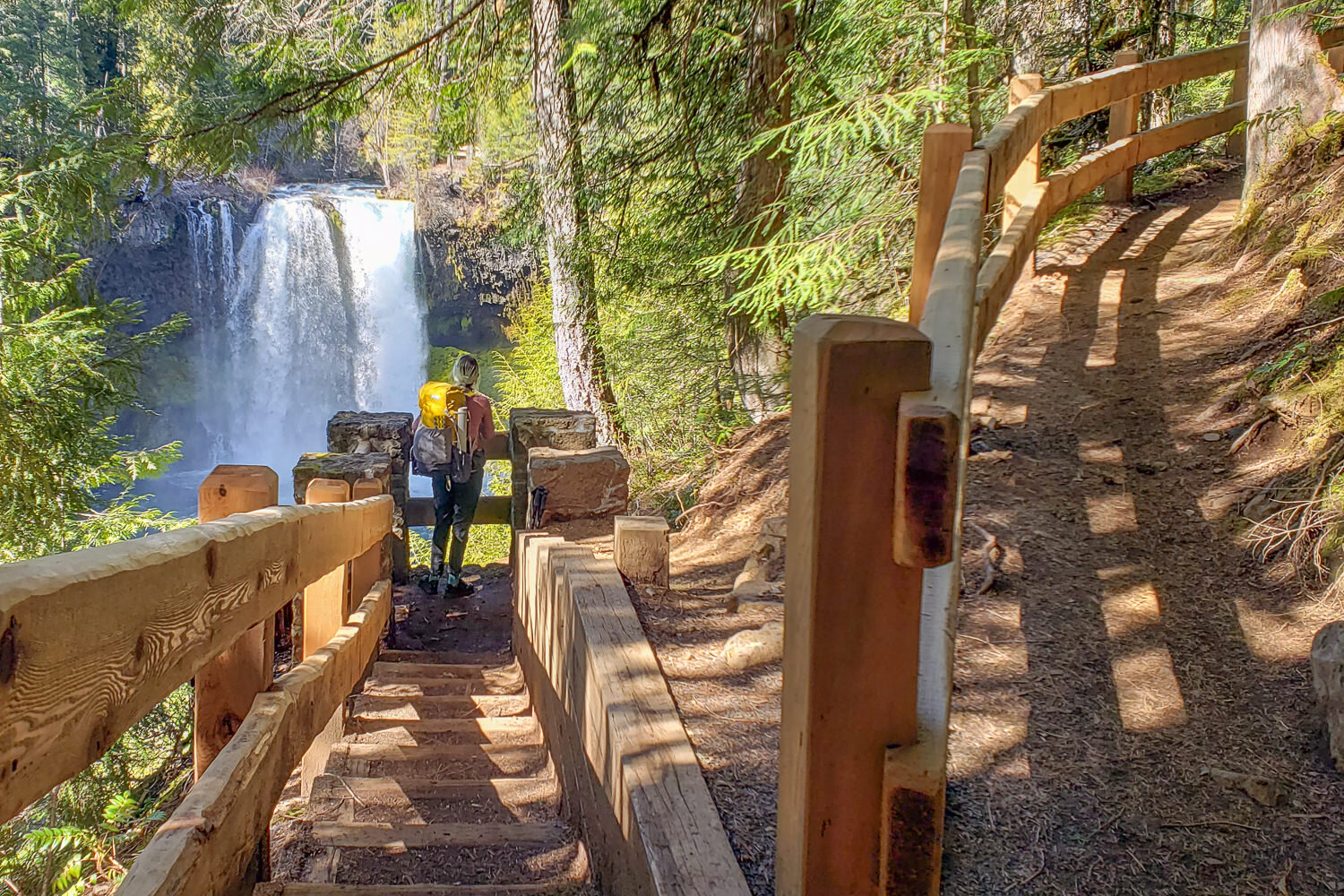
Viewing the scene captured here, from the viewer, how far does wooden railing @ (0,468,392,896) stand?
1.16 m

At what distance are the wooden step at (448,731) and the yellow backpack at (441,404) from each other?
3.48m

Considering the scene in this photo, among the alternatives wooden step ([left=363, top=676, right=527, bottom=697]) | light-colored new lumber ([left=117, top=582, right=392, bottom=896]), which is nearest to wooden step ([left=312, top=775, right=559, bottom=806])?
light-colored new lumber ([left=117, top=582, right=392, bottom=896])

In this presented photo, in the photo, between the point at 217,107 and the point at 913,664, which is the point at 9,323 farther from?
the point at 913,664

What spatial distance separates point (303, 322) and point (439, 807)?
29.1 meters

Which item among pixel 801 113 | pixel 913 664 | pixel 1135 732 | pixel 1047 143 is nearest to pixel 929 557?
pixel 913 664

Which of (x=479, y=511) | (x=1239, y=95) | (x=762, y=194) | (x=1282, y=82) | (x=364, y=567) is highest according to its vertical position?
(x=1239, y=95)

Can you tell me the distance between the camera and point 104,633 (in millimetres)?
1322

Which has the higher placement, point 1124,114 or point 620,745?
point 1124,114

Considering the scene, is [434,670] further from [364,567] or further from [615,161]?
[615,161]

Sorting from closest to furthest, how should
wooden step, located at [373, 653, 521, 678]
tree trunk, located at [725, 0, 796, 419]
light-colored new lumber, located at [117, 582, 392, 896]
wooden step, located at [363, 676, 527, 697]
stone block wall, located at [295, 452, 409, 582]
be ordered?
light-colored new lumber, located at [117, 582, 392, 896] → wooden step, located at [363, 676, 527, 697] → wooden step, located at [373, 653, 521, 678] → stone block wall, located at [295, 452, 409, 582] → tree trunk, located at [725, 0, 796, 419]

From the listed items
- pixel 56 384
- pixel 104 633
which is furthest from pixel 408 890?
pixel 56 384

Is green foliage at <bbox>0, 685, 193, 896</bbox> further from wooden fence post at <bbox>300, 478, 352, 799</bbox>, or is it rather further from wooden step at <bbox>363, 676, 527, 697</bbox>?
wooden step at <bbox>363, 676, 527, 697</bbox>

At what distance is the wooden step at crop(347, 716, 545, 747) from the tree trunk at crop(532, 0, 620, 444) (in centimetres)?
585

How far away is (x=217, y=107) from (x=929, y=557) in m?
10.4
